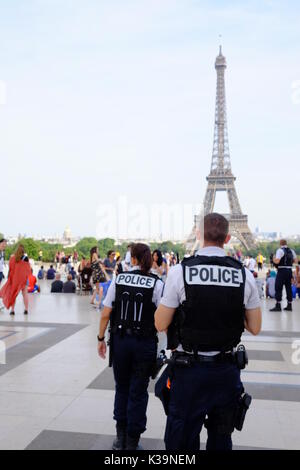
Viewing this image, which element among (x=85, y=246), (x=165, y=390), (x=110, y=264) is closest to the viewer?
(x=165, y=390)

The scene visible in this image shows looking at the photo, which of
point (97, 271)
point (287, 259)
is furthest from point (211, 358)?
point (97, 271)

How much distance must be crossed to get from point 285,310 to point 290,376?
5823 mm

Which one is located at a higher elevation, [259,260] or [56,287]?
[259,260]

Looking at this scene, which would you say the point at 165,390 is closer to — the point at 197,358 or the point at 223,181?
the point at 197,358

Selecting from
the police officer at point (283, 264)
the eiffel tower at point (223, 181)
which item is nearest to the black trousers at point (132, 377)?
the police officer at point (283, 264)

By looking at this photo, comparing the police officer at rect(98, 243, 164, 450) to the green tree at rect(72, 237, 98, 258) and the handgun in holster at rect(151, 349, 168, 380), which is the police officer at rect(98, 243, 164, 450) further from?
the green tree at rect(72, 237, 98, 258)

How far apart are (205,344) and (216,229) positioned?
72cm

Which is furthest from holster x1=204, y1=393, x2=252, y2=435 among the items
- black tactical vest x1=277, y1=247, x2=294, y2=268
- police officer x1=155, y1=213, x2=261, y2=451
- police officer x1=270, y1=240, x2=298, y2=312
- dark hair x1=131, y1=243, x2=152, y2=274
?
black tactical vest x1=277, y1=247, x2=294, y2=268

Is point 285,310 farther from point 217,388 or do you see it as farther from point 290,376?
point 217,388

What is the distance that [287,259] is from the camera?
11.3 meters

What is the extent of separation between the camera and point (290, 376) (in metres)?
6.27

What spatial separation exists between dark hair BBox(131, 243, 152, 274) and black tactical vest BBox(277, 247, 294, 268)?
7.57 metres
